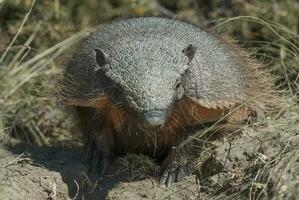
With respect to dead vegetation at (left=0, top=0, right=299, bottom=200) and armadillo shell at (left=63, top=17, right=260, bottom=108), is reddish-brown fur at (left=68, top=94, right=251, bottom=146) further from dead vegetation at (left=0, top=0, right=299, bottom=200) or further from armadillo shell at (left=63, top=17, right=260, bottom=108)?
dead vegetation at (left=0, top=0, right=299, bottom=200)

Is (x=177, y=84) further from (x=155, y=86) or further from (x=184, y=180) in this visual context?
(x=184, y=180)

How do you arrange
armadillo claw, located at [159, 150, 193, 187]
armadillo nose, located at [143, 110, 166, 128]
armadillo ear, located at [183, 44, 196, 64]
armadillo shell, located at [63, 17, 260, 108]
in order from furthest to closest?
armadillo claw, located at [159, 150, 193, 187] < armadillo shell, located at [63, 17, 260, 108] < armadillo ear, located at [183, 44, 196, 64] < armadillo nose, located at [143, 110, 166, 128]

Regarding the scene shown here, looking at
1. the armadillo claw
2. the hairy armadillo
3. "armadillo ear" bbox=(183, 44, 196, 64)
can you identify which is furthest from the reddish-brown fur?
"armadillo ear" bbox=(183, 44, 196, 64)

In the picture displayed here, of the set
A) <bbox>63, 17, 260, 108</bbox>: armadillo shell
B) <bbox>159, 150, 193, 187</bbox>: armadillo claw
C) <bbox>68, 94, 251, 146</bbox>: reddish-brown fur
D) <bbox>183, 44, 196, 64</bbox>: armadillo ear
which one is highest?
<bbox>183, 44, 196, 64</bbox>: armadillo ear

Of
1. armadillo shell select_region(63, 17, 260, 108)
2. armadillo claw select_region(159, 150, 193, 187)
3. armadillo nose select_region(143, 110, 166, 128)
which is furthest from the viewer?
armadillo claw select_region(159, 150, 193, 187)

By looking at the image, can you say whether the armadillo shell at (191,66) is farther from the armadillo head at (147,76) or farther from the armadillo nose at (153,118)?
the armadillo nose at (153,118)

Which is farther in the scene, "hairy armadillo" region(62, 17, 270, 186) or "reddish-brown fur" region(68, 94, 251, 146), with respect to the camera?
"reddish-brown fur" region(68, 94, 251, 146)

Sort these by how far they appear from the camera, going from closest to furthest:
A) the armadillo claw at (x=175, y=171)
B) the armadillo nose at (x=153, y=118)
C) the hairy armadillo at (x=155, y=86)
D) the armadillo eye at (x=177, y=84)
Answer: the armadillo nose at (x=153, y=118), the hairy armadillo at (x=155, y=86), the armadillo eye at (x=177, y=84), the armadillo claw at (x=175, y=171)

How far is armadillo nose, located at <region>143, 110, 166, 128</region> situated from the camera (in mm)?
4430

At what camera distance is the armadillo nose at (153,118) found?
4.43m

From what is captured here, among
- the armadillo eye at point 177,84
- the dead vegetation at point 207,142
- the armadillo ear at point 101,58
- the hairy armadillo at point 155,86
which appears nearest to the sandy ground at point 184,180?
the dead vegetation at point 207,142

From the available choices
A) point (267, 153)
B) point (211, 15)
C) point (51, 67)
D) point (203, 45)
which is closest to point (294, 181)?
point (267, 153)

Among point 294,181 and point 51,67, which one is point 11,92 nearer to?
point 51,67

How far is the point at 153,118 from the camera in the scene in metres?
4.43
